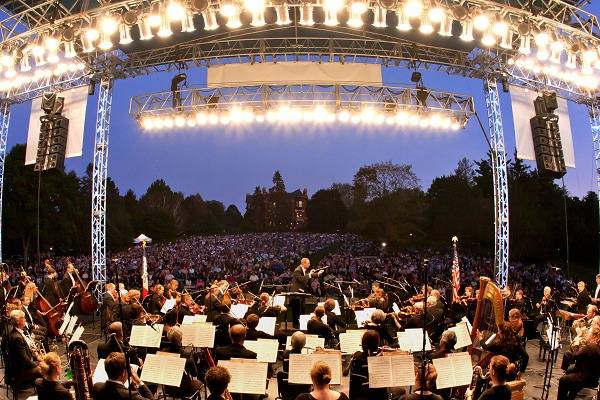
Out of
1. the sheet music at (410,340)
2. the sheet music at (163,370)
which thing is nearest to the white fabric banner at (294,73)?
the sheet music at (410,340)

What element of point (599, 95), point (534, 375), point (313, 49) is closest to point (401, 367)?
point (534, 375)

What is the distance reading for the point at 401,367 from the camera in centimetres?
551

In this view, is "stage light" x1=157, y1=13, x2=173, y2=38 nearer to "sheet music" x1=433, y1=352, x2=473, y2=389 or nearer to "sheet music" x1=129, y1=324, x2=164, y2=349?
"sheet music" x1=129, y1=324, x2=164, y2=349

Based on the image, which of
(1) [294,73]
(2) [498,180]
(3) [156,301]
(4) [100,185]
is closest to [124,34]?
(4) [100,185]

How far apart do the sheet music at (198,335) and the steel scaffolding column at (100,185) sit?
8.12 meters

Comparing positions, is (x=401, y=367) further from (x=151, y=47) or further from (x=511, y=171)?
(x=511, y=171)

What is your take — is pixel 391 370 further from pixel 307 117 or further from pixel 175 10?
pixel 307 117

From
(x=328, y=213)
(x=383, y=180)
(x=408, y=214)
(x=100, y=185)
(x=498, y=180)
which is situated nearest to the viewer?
(x=498, y=180)

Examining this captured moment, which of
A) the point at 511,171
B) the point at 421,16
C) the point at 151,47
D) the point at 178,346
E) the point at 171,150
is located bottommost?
the point at 178,346

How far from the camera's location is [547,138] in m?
14.3

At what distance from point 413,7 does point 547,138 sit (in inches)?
243

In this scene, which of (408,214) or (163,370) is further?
(408,214)

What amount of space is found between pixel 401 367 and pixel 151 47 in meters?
13.0

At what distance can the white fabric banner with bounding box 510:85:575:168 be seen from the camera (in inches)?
565
